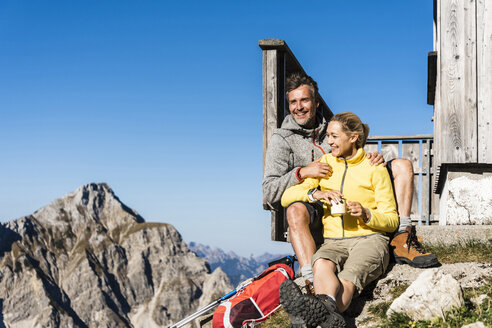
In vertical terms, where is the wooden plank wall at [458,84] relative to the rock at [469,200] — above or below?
above

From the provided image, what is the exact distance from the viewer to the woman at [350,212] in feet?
15.9

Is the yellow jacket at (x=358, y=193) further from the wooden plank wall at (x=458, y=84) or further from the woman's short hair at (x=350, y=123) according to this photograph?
the wooden plank wall at (x=458, y=84)

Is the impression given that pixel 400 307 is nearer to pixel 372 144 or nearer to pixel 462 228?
pixel 462 228

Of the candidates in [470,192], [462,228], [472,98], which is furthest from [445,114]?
[462,228]

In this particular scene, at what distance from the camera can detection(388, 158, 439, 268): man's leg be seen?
223 inches

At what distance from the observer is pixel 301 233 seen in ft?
17.7

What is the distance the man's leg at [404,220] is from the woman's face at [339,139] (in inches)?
29.2

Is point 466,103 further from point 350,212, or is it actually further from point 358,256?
point 358,256

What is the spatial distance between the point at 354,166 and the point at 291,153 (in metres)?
1.15

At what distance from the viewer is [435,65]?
28.8ft

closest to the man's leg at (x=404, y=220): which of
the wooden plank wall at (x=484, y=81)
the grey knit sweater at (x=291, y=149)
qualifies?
the grey knit sweater at (x=291, y=149)

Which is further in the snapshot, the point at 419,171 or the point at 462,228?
the point at 419,171

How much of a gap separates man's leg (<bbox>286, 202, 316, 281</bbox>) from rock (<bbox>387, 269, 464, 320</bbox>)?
1198 millimetres

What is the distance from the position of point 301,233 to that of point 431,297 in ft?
5.06
